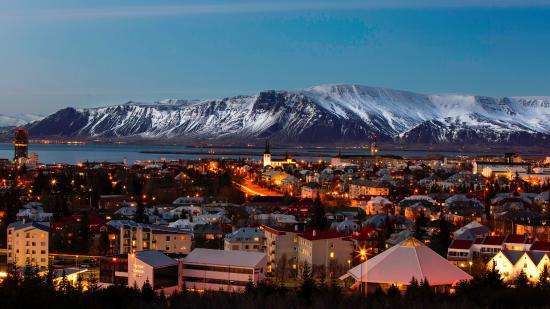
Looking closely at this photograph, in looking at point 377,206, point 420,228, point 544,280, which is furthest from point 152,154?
point 544,280

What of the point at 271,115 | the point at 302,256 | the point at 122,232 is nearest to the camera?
the point at 302,256

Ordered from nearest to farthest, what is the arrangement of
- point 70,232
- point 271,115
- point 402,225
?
point 70,232
point 402,225
point 271,115

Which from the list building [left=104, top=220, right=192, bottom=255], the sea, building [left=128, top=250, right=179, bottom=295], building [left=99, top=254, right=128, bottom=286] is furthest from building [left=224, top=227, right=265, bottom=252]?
the sea

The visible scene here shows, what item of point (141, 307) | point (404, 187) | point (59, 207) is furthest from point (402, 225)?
point (404, 187)

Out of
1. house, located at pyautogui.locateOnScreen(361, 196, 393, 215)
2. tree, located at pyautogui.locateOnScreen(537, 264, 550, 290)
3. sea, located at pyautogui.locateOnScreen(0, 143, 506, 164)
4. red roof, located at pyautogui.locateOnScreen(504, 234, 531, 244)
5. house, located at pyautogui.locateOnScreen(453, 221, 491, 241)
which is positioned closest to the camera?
tree, located at pyautogui.locateOnScreen(537, 264, 550, 290)

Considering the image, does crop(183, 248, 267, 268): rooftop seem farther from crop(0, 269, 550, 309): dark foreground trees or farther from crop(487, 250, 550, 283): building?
crop(487, 250, 550, 283): building

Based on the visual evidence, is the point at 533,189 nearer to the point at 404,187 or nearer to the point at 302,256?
the point at 404,187
